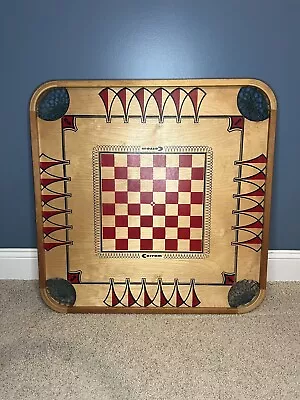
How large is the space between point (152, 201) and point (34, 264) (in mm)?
602

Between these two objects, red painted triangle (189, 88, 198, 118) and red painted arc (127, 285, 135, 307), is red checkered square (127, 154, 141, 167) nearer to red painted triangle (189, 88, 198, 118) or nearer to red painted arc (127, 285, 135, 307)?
red painted triangle (189, 88, 198, 118)

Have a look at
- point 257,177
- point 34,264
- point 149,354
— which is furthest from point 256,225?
point 34,264

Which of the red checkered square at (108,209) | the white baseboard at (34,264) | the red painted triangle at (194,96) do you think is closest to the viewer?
the red painted triangle at (194,96)

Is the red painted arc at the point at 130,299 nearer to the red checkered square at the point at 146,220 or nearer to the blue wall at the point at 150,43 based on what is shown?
the red checkered square at the point at 146,220

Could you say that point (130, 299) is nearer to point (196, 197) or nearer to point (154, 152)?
point (196, 197)

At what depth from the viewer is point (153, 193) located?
1.76 metres

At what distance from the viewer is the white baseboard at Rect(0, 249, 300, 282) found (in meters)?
1.97

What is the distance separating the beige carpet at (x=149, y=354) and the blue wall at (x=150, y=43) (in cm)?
72

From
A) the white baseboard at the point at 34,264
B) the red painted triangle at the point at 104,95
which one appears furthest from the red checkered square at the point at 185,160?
the white baseboard at the point at 34,264

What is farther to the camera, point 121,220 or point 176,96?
point 121,220

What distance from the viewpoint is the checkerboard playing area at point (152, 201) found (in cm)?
173

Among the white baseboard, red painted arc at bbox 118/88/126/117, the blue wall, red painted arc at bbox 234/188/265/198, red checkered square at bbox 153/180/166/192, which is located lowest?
the white baseboard

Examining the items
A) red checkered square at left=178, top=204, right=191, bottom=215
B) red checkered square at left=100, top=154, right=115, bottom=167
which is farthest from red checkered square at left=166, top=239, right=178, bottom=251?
red checkered square at left=100, top=154, right=115, bottom=167

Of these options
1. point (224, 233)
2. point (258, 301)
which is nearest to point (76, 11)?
point (224, 233)
